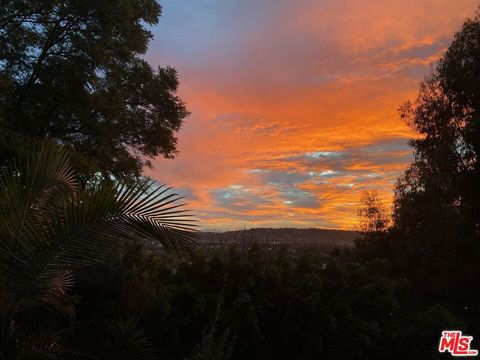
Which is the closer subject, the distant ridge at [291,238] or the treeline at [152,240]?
the treeline at [152,240]

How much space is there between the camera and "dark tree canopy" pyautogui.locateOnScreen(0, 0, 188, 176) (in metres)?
13.1

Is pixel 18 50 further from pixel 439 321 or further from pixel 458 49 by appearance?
pixel 458 49

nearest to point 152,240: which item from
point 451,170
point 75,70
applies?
point 75,70

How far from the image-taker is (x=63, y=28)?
46.1 ft

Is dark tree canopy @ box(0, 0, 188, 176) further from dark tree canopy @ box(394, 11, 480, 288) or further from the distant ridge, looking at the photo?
dark tree canopy @ box(394, 11, 480, 288)

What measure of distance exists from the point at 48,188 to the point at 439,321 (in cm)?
957
